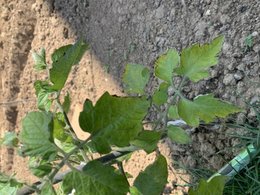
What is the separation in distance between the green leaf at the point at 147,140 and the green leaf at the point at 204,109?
0.21ft

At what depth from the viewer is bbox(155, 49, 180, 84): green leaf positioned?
101 cm

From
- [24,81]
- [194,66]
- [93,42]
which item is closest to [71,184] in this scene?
[194,66]

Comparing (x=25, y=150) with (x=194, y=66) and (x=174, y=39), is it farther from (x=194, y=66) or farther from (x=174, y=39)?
(x=174, y=39)

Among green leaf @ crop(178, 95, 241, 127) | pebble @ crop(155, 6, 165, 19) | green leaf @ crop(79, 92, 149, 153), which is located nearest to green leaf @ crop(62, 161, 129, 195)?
green leaf @ crop(79, 92, 149, 153)

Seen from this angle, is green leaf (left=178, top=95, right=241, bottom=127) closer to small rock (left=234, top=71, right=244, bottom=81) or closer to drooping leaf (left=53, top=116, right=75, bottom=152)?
drooping leaf (left=53, top=116, right=75, bottom=152)

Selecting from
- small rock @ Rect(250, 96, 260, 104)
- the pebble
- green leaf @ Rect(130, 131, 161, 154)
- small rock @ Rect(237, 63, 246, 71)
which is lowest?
small rock @ Rect(250, 96, 260, 104)

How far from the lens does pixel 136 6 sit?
181cm

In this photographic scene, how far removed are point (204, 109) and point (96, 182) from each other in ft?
0.96

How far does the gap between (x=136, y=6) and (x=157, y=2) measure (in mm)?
108

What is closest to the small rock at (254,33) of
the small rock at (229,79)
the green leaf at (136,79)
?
the small rock at (229,79)

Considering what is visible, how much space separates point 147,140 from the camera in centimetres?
95

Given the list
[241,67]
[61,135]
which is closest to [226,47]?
[241,67]

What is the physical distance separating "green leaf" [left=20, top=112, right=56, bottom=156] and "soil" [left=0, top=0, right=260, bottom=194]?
29.5 inches

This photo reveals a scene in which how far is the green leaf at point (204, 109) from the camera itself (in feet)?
3.13
